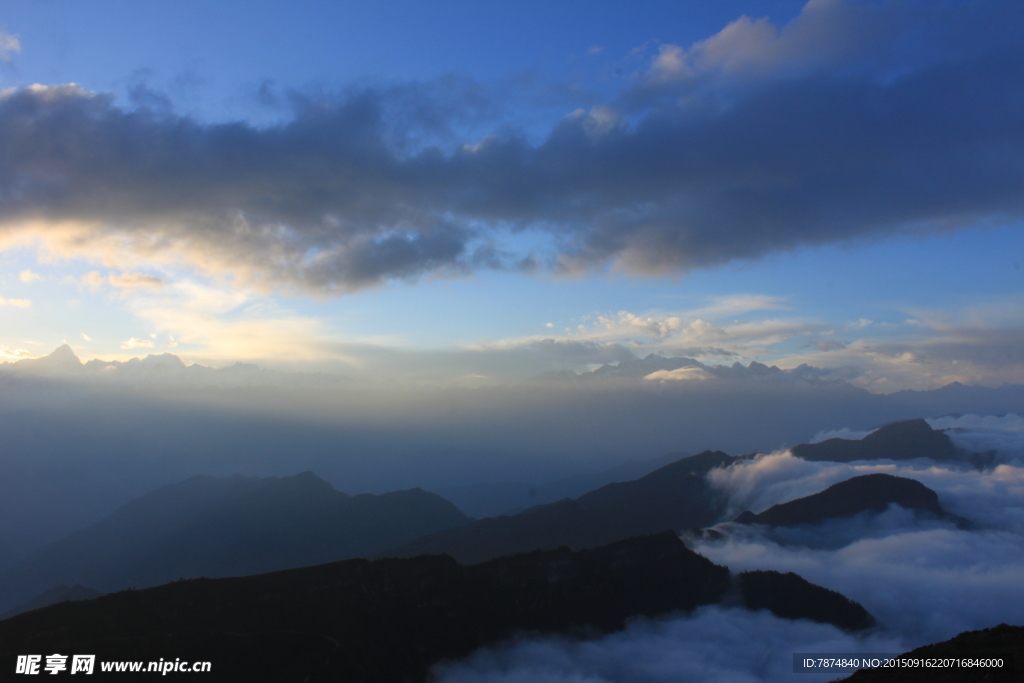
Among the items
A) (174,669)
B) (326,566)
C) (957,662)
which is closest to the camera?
(957,662)

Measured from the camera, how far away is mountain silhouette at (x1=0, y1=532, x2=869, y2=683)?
85750mm

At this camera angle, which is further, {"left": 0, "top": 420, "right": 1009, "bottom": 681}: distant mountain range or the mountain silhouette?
{"left": 0, "top": 420, "right": 1009, "bottom": 681}: distant mountain range

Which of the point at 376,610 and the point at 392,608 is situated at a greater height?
the point at 376,610

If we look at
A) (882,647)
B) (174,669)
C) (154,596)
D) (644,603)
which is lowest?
(882,647)

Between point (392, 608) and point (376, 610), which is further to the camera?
point (392, 608)

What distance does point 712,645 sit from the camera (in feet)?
466

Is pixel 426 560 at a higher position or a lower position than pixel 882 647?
higher

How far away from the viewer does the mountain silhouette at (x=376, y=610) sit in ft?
281

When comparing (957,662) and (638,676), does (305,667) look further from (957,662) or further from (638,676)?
(957,662)

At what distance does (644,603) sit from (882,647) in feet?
203

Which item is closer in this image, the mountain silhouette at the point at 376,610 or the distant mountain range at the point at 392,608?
the mountain silhouette at the point at 376,610

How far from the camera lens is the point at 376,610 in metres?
112

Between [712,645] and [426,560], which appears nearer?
[426,560]

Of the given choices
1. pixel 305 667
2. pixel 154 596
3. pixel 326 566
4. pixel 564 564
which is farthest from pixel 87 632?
pixel 564 564
